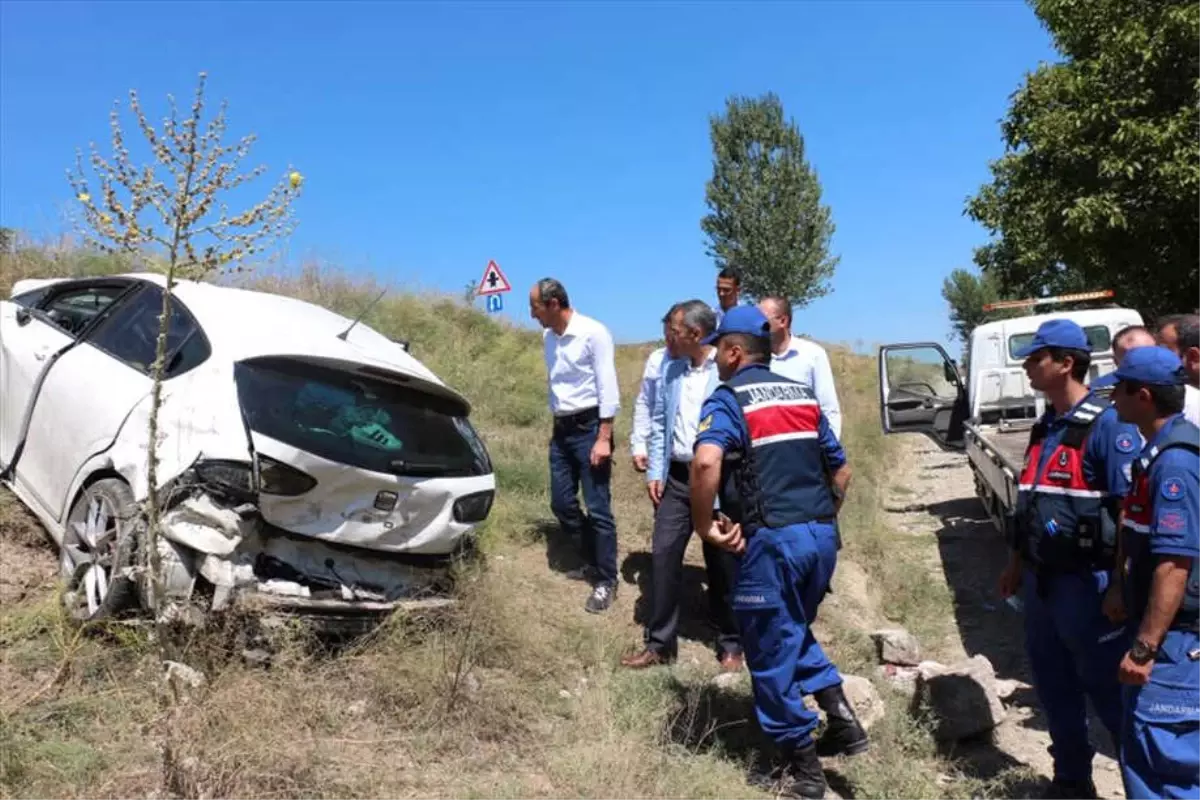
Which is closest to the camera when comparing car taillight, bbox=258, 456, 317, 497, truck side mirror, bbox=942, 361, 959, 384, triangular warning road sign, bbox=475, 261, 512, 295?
car taillight, bbox=258, 456, 317, 497

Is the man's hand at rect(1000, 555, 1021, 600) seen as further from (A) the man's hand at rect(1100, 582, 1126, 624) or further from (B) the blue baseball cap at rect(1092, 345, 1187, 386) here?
(B) the blue baseball cap at rect(1092, 345, 1187, 386)

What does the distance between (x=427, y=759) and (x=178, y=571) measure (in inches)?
47.6

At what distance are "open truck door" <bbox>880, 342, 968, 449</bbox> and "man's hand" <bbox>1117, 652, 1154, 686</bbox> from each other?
6.24 metres

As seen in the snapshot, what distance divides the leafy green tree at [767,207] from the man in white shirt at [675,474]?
2755cm

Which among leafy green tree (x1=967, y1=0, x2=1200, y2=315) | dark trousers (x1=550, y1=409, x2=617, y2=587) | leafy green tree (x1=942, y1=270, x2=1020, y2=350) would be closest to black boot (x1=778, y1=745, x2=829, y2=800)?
dark trousers (x1=550, y1=409, x2=617, y2=587)

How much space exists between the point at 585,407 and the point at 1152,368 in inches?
122

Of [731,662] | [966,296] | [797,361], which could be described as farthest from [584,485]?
[966,296]

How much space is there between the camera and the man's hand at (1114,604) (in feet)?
10.5

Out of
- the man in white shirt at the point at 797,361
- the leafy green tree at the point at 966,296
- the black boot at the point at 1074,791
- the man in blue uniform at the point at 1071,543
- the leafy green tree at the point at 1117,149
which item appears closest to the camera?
the man in blue uniform at the point at 1071,543

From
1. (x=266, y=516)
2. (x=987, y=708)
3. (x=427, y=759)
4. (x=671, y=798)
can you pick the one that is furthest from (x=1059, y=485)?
(x=266, y=516)

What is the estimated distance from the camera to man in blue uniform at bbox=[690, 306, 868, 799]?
11.4ft

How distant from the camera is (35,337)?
4980 mm

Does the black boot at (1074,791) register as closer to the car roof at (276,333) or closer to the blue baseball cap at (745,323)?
the blue baseball cap at (745,323)

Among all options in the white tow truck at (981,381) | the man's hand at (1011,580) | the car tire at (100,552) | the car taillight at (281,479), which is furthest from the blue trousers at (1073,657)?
the white tow truck at (981,381)
